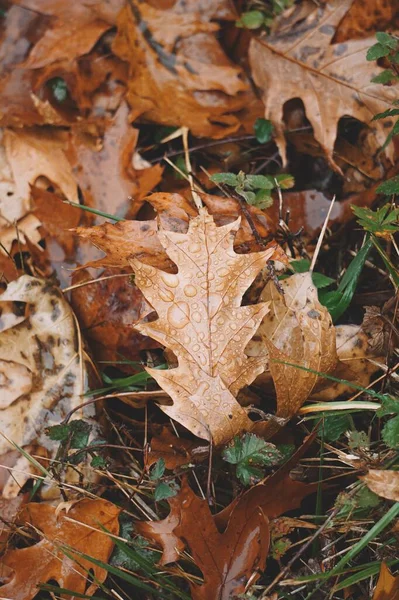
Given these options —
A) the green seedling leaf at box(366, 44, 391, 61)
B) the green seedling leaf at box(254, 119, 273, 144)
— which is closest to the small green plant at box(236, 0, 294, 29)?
the green seedling leaf at box(254, 119, 273, 144)

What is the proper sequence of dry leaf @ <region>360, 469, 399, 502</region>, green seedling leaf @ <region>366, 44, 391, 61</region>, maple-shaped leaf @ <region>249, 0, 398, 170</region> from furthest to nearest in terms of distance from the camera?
maple-shaped leaf @ <region>249, 0, 398, 170</region> < green seedling leaf @ <region>366, 44, 391, 61</region> < dry leaf @ <region>360, 469, 399, 502</region>

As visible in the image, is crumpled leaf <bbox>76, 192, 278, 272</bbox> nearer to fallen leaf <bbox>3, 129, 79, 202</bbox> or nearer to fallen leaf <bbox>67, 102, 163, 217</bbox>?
fallen leaf <bbox>67, 102, 163, 217</bbox>

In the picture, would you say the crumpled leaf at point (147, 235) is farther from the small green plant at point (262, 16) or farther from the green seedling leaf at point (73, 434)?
the small green plant at point (262, 16)

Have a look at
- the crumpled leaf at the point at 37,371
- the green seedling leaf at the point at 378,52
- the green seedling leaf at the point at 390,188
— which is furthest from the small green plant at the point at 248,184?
the crumpled leaf at the point at 37,371

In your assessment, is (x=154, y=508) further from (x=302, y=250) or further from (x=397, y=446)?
(x=302, y=250)

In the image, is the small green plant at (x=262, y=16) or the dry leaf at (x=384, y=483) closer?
the dry leaf at (x=384, y=483)

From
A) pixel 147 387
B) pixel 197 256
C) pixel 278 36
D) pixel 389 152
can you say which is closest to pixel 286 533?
pixel 147 387

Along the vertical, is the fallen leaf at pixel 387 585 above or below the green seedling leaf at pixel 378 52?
below
